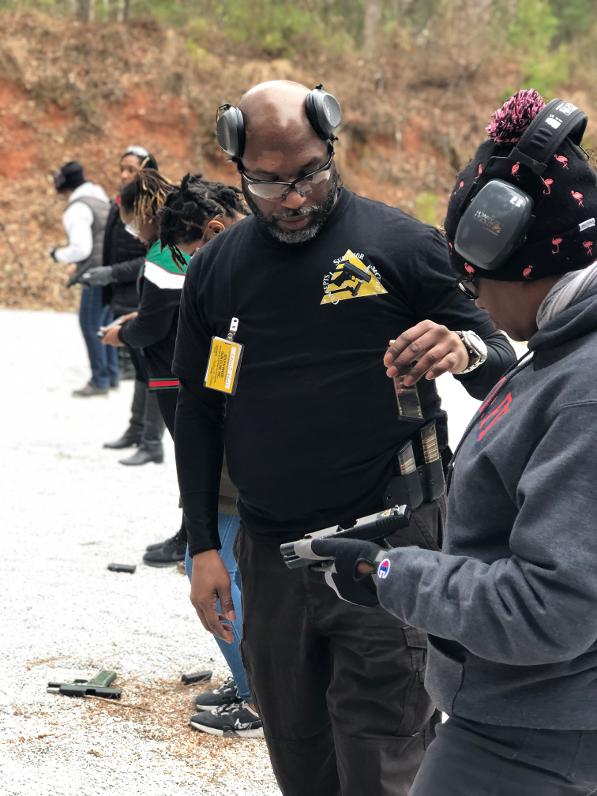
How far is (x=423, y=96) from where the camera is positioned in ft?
88.8

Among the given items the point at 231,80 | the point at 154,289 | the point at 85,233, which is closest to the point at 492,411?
the point at 154,289

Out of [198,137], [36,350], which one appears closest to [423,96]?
[198,137]

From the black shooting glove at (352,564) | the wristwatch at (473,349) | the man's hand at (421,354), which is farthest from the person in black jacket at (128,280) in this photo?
the black shooting glove at (352,564)

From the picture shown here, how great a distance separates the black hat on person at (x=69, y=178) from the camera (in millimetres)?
10266

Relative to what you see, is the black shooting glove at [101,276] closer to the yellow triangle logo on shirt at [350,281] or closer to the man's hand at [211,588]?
the man's hand at [211,588]

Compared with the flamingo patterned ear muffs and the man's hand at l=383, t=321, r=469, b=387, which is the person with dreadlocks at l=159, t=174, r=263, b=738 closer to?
the man's hand at l=383, t=321, r=469, b=387

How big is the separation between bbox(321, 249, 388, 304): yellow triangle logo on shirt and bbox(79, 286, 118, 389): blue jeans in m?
7.57

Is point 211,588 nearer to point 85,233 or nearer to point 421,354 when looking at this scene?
point 421,354

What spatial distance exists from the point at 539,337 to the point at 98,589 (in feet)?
14.5

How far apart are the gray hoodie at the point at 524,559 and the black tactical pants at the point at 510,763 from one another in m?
0.03

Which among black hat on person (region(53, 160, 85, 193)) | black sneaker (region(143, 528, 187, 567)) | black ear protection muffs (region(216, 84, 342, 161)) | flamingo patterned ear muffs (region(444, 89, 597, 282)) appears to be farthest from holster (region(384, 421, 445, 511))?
black hat on person (region(53, 160, 85, 193))

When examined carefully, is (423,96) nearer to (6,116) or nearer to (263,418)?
(6,116)

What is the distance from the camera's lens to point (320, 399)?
2658mm

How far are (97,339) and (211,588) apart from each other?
785cm
